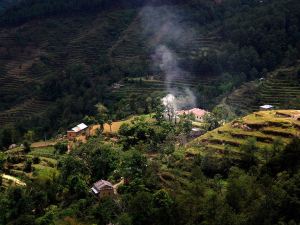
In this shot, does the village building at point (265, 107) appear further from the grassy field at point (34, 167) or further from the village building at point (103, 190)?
the village building at point (103, 190)

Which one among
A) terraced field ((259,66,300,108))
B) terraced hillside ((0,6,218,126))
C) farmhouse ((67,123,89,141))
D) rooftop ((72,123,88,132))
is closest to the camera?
farmhouse ((67,123,89,141))

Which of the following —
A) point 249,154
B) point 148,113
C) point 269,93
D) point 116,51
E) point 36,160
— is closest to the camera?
point 249,154

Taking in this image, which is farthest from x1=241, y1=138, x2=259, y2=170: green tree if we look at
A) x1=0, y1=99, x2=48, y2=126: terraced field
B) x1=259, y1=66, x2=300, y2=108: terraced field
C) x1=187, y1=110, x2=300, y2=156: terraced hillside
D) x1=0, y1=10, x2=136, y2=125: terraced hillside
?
x1=0, y1=10, x2=136, y2=125: terraced hillside

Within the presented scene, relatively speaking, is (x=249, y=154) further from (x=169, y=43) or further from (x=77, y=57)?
(x=77, y=57)

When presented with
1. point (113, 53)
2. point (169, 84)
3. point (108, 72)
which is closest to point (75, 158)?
point (169, 84)

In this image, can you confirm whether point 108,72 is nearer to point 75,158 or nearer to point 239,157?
point 75,158

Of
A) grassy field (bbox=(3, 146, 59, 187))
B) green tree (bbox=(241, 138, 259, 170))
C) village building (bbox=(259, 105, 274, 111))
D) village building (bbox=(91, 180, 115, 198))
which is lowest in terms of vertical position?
grassy field (bbox=(3, 146, 59, 187))

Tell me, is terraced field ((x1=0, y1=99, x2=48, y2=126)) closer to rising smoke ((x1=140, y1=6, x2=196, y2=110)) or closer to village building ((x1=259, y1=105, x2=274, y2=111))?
rising smoke ((x1=140, y1=6, x2=196, y2=110))

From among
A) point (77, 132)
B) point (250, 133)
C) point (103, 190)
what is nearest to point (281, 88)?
point (250, 133)
